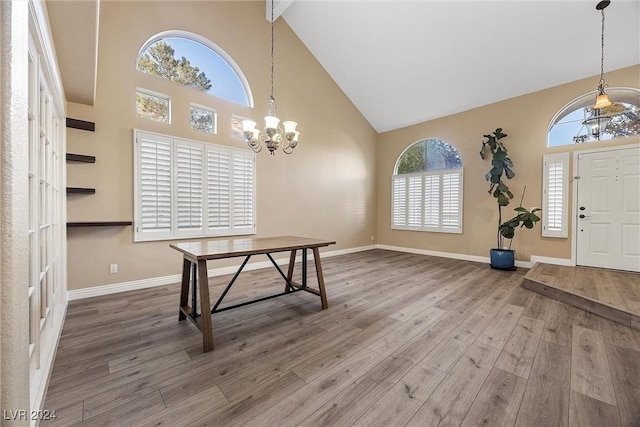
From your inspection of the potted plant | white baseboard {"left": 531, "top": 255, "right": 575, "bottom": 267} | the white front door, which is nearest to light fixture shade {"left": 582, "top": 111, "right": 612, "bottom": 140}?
the white front door

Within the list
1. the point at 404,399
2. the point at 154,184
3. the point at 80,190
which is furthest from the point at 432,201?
the point at 80,190

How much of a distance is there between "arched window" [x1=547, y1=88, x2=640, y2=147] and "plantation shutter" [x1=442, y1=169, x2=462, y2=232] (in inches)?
65.7

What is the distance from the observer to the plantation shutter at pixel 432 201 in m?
6.09

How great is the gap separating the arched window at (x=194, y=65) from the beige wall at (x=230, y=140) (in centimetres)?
12

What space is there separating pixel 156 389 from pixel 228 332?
29.7 inches

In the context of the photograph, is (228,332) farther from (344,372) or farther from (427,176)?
(427,176)

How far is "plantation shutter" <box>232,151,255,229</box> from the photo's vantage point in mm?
4387

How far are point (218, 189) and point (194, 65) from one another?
2.02m

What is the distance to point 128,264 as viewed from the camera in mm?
3404

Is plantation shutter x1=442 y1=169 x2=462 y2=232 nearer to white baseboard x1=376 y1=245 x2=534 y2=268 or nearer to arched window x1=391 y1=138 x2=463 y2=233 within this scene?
arched window x1=391 y1=138 x2=463 y2=233

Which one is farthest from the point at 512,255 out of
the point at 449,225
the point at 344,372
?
the point at 344,372

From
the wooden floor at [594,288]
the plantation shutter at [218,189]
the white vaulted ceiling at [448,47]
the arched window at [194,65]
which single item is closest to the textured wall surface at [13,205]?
the white vaulted ceiling at [448,47]

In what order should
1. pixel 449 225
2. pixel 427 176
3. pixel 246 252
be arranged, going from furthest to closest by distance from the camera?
pixel 427 176, pixel 449 225, pixel 246 252

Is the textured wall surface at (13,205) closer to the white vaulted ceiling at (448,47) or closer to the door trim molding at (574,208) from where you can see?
the white vaulted ceiling at (448,47)
